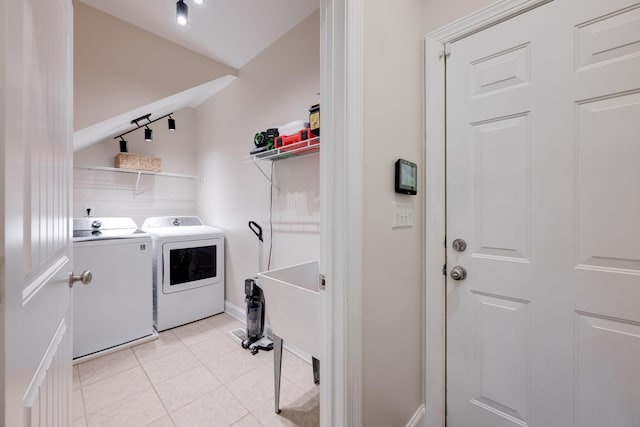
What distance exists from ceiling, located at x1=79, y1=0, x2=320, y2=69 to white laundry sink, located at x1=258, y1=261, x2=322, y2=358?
2.05m

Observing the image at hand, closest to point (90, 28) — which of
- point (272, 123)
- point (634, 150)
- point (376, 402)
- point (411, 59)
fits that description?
point (272, 123)

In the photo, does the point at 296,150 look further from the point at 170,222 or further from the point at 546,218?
the point at 170,222

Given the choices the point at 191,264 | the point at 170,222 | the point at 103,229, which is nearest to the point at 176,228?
the point at 170,222

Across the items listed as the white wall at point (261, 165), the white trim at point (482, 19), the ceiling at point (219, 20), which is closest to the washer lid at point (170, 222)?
the white wall at point (261, 165)

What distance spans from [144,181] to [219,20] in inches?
91.8

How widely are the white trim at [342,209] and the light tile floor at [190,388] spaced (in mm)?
844

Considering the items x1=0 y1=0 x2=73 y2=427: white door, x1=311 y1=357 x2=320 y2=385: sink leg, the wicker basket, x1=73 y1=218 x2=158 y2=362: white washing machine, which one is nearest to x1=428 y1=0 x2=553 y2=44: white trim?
x1=0 y1=0 x2=73 y2=427: white door

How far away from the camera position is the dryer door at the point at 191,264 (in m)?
2.69

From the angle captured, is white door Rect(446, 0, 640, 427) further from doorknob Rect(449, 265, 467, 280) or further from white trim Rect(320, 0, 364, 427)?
white trim Rect(320, 0, 364, 427)

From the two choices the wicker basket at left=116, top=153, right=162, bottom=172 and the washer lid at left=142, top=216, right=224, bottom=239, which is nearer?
the washer lid at left=142, top=216, right=224, bottom=239

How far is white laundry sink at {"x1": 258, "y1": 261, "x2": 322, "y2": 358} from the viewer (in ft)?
4.10

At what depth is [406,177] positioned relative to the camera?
1.22 meters

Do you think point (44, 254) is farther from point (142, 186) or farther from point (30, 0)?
point (142, 186)

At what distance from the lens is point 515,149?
1180 mm
